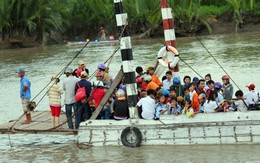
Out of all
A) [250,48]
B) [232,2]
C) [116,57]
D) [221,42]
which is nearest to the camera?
[250,48]

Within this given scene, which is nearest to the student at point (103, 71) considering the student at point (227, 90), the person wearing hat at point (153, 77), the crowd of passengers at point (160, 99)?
the crowd of passengers at point (160, 99)

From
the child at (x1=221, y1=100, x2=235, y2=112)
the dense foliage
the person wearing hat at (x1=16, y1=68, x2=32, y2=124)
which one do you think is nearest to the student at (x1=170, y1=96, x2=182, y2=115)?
the child at (x1=221, y1=100, x2=235, y2=112)

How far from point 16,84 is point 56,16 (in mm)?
23192

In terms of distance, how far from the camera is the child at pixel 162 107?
511 inches

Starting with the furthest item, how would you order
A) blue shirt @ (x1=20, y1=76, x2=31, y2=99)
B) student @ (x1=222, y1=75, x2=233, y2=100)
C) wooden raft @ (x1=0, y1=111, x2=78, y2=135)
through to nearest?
blue shirt @ (x1=20, y1=76, x2=31, y2=99)
student @ (x1=222, y1=75, x2=233, y2=100)
wooden raft @ (x1=0, y1=111, x2=78, y2=135)

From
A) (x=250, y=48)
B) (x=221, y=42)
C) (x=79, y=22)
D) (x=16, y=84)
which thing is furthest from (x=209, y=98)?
(x=79, y=22)

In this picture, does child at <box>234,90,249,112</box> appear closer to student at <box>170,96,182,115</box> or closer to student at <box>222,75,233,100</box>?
student at <box>222,75,233,100</box>

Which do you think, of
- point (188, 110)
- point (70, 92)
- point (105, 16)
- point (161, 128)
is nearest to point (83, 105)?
point (70, 92)

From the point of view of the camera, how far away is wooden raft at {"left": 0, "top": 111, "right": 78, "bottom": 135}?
44.2 feet

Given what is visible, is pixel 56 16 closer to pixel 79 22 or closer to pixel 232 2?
pixel 79 22

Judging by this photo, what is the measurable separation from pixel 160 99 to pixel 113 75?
46.2 feet

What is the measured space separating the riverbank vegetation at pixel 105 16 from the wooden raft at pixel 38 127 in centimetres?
3065

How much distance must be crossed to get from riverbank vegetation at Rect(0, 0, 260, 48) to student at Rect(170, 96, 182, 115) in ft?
109

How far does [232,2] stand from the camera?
47.3 m
